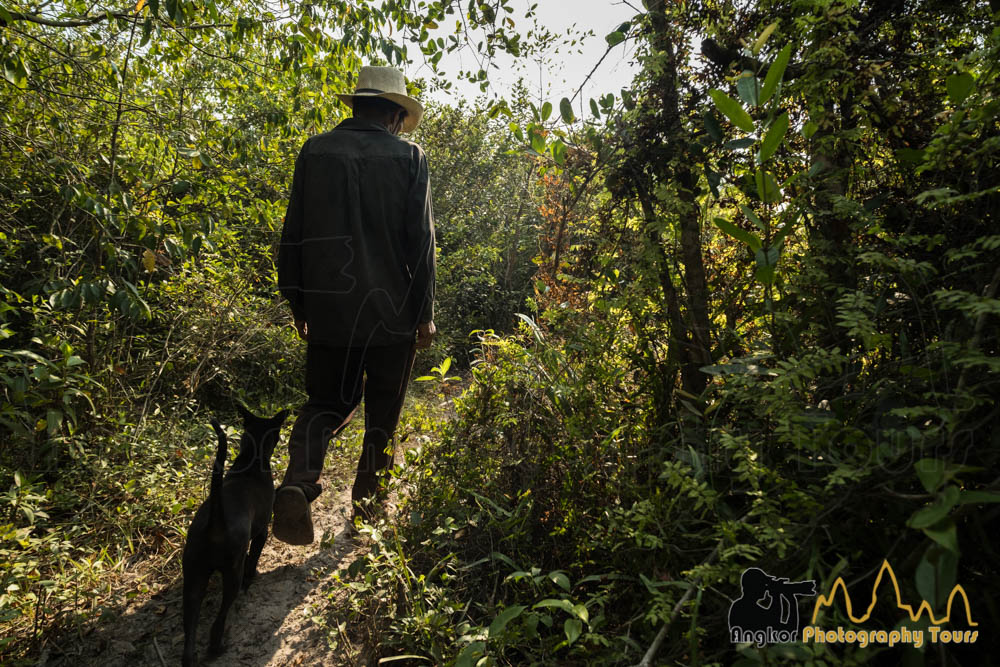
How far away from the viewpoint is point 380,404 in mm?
2910

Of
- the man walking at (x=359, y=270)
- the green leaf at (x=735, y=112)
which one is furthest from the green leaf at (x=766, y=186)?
the man walking at (x=359, y=270)

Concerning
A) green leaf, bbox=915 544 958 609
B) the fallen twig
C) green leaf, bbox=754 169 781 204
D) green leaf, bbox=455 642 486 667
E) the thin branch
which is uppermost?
green leaf, bbox=754 169 781 204

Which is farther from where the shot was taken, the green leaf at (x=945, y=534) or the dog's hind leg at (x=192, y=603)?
the dog's hind leg at (x=192, y=603)

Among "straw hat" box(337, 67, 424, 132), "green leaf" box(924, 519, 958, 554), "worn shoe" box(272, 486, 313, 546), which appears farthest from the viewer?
"straw hat" box(337, 67, 424, 132)

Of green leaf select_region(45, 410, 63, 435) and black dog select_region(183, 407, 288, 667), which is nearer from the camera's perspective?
black dog select_region(183, 407, 288, 667)

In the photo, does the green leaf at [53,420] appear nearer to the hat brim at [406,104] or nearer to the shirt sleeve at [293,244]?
the shirt sleeve at [293,244]

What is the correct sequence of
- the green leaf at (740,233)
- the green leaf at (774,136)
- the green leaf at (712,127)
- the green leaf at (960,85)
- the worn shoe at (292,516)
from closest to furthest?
the green leaf at (960,85), the green leaf at (774,136), the green leaf at (740,233), the green leaf at (712,127), the worn shoe at (292,516)

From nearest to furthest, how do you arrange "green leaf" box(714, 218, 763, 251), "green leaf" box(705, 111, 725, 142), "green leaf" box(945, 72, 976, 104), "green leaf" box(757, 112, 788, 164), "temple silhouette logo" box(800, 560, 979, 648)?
1. "temple silhouette logo" box(800, 560, 979, 648)
2. "green leaf" box(945, 72, 976, 104)
3. "green leaf" box(757, 112, 788, 164)
4. "green leaf" box(714, 218, 763, 251)
5. "green leaf" box(705, 111, 725, 142)

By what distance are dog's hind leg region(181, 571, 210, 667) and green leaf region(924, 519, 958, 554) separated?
2.27 m

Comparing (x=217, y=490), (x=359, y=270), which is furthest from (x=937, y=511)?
(x=359, y=270)

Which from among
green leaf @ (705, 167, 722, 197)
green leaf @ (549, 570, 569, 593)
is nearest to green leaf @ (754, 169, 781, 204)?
green leaf @ (705, 167, 722, 197)

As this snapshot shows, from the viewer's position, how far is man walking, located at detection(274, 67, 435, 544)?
2682 millimetres

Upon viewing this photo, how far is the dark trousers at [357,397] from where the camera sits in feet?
8.97

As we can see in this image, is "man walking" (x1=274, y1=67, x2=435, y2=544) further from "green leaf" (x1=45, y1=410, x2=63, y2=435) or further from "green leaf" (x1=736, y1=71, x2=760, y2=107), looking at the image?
"green leaf" (x1=736, y1=71, x2=760, y2=107)
